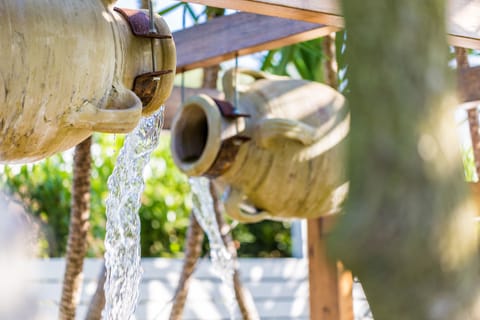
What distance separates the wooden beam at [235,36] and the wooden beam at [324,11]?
0.27 meters

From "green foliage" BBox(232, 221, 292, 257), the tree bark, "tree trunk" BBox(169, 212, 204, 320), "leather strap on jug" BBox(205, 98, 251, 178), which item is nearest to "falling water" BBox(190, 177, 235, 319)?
"tree trunk" BBox(169, 212, 204, 320)

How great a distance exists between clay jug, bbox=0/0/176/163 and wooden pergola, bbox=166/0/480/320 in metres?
0.79

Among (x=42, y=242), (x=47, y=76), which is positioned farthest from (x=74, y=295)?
(x=42, y=242)

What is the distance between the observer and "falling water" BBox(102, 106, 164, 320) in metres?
1.63

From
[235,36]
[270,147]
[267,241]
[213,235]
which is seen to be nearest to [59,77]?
[270,147]

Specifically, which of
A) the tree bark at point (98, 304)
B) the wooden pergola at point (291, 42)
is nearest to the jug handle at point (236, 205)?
the wooden pergola at point (291, 42)

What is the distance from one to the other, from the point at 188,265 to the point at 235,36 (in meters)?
0.80

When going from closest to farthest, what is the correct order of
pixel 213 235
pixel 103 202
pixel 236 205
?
pixel 236 205
pixel 213 235
pixel 103 202

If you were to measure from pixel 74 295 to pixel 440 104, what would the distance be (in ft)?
6.60

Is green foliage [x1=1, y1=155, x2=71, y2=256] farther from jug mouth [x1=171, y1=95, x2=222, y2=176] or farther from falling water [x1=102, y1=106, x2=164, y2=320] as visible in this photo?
falling water [x1=102, y1=106, x2=164, y2=320]

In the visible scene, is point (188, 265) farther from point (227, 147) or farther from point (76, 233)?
point (227, 147)

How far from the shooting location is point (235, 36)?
2.15 meters

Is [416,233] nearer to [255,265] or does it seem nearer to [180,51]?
[180,51]

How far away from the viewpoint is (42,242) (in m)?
4.84
